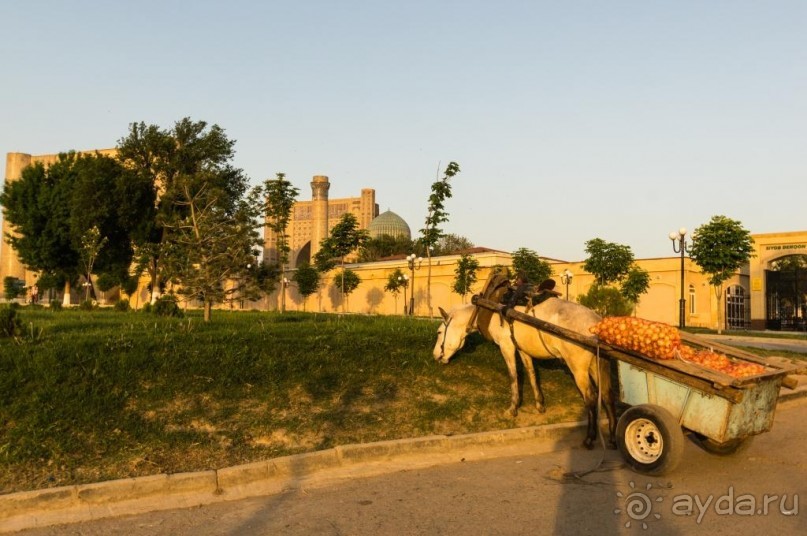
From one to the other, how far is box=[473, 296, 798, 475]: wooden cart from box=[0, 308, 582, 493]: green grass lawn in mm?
2208

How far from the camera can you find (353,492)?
230 inches

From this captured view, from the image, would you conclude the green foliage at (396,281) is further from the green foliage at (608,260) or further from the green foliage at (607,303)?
the green foliage at (607,303)

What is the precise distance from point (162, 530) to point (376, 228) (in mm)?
101185

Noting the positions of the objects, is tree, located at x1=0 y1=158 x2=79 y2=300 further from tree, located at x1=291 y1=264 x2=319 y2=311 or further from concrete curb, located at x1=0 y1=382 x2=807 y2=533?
concrete curb, located at x1=0 y1=382 x2=807 y2=533

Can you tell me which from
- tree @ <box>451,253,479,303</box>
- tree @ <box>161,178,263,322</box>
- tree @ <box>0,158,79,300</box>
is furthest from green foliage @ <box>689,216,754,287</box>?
tree @ <box>0,158,79,300</box>

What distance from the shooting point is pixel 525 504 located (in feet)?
17.6

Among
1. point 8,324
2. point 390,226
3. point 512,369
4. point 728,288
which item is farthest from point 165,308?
point 390,226

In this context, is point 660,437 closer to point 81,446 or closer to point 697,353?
point 697,353

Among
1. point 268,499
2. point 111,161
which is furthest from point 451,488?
point 111,161

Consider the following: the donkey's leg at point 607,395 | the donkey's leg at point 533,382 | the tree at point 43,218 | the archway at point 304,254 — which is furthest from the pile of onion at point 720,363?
the archway at point 304,254

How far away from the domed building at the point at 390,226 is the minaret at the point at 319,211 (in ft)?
28.4

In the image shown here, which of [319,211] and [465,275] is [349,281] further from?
[319,211]

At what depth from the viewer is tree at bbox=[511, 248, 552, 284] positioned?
44906 mm

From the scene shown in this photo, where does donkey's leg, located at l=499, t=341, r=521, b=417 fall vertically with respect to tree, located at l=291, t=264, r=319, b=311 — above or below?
below
